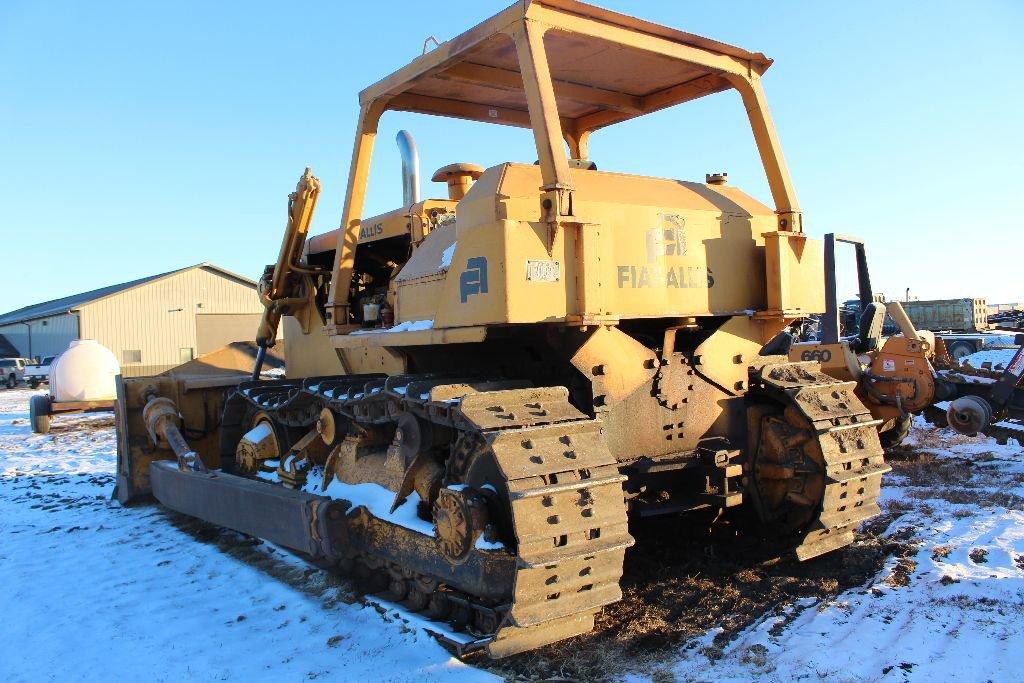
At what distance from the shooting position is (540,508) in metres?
3.96

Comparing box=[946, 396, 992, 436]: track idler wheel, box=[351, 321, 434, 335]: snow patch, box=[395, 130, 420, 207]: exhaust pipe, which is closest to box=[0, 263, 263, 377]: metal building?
box=[395, 130, 420, 207]: exhaust pipe

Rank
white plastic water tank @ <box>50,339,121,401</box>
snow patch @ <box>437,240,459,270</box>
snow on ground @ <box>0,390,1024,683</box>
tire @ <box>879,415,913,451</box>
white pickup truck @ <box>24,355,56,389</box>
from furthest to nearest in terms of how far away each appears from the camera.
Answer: white pickup truck @ <box>24,355,56,389</box> → white plastic water tank @ <box>50,339,121,401</box> → tire @ <box>879,415,913,451</box> → snow patch @ <box>437,240,459,270</box> → snow on ground @ <box>0,390,1024,683</box>

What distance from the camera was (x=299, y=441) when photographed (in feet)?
22.1

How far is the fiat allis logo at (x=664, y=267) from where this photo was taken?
4.93 meters

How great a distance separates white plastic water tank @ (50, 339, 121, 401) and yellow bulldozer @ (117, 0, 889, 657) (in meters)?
10.6

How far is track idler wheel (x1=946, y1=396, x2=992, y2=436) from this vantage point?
9.60 meters

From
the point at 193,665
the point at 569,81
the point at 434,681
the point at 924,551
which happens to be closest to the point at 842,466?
the point at 924,551

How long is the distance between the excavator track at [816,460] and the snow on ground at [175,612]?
2571 mm

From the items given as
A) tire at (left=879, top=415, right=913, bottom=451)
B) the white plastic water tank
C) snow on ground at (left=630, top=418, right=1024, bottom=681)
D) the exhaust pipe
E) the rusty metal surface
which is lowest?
snow on ground at (left=630, top=418, right=1024, bottom=681)

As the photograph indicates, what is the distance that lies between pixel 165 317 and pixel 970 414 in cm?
3685

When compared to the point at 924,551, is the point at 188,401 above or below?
above

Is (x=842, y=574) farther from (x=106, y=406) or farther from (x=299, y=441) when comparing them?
(x=106, y=406)

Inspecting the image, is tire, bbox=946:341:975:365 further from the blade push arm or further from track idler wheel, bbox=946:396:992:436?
the blade push arm

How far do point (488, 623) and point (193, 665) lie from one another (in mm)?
1603
